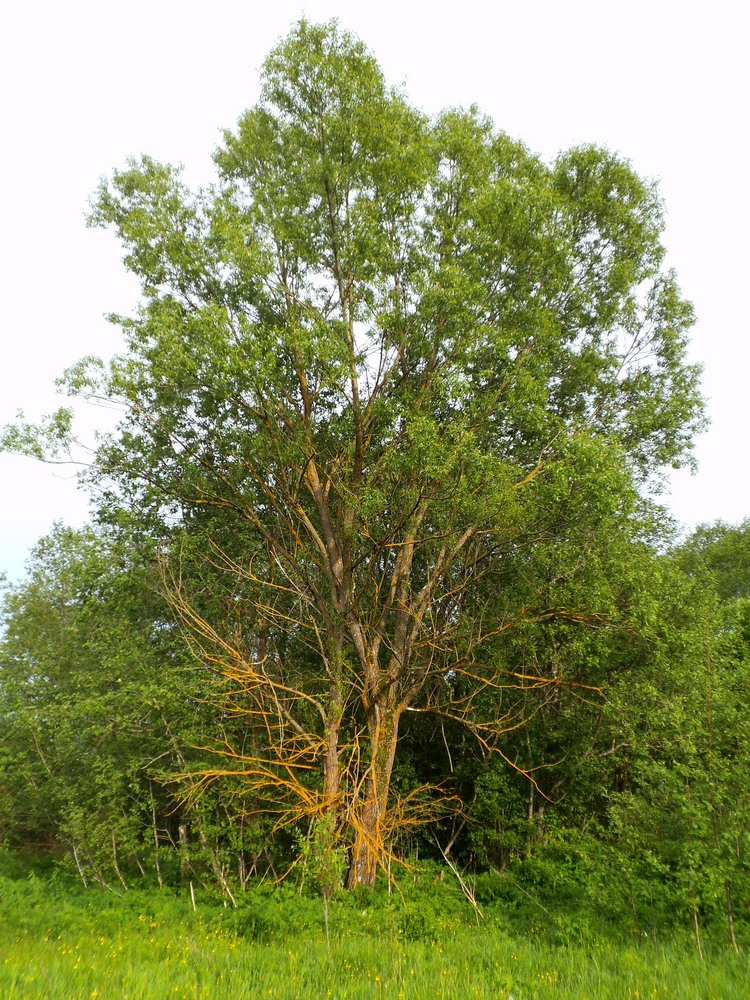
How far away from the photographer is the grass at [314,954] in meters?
6.04

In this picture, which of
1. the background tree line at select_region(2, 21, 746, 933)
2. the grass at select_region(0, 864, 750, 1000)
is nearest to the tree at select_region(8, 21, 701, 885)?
the background tree line at select_region(2, 21, 746, 933)

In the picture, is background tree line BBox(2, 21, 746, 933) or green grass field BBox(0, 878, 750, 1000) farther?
background tree line BBox(2, 21, 746, 933)

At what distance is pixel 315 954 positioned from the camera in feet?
25.8

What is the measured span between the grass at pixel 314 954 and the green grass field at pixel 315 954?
23mm

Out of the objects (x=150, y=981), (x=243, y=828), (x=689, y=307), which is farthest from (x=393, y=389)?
(x=150, y=981)

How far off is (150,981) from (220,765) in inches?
249

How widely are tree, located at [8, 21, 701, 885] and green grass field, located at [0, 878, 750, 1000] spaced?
66.1 inches

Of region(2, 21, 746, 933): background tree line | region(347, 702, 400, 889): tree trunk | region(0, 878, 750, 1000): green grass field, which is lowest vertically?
region(0, 878, 750, 1000): green grass field

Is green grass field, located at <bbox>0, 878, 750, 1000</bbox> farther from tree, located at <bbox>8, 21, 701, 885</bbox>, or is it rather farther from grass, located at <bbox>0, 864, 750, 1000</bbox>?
tree, located at <bbox>8, 21, 701, 885</bbox>

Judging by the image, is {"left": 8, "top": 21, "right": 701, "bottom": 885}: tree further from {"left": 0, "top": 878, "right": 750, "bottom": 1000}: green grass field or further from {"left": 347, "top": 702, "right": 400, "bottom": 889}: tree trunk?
{"left": 0, "top": 878, "right": 750, "bottom": 1000}: green grass field

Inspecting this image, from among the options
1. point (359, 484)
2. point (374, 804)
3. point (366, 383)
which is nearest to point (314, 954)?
point (374, 804)

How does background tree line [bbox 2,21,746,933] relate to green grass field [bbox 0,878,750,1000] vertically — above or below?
above

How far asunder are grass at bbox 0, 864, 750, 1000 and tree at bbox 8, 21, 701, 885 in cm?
159

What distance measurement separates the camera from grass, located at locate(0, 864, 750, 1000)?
6.04m
